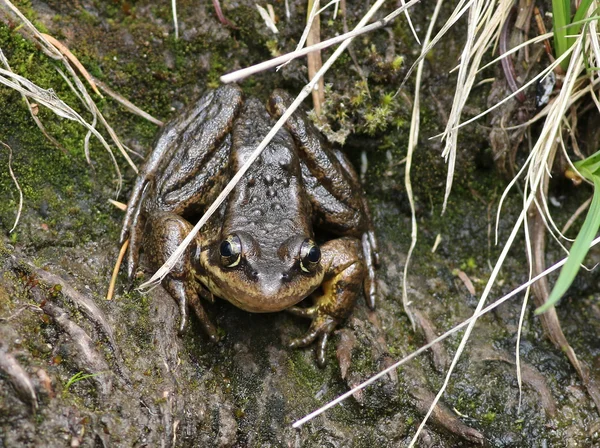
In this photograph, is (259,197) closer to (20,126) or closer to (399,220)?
(399,220)

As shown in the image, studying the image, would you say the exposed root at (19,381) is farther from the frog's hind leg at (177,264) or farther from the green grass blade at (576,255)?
the green grass blade at (576,255)

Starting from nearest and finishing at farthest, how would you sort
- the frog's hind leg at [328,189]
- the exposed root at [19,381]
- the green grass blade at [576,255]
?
the green grass blade at [576,255], the exposed root at [19,381], the frog's hind leg at [328,189]

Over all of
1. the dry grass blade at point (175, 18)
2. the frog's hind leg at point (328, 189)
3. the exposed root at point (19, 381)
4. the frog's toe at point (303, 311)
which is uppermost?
the dry grass blade at point (175, 18)

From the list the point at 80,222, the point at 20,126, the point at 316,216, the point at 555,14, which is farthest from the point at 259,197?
the point at 555,14

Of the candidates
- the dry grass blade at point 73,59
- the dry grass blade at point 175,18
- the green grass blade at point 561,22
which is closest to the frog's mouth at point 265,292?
the dry grass blade at point 73,59

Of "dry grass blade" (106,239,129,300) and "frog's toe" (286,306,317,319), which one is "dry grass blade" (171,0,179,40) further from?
"frog's toe" (286,306,317,319)

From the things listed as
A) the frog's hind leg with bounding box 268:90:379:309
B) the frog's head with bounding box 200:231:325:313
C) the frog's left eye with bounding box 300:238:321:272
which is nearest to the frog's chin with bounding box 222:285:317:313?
the frog's head with bounding box 200:231:325:313
